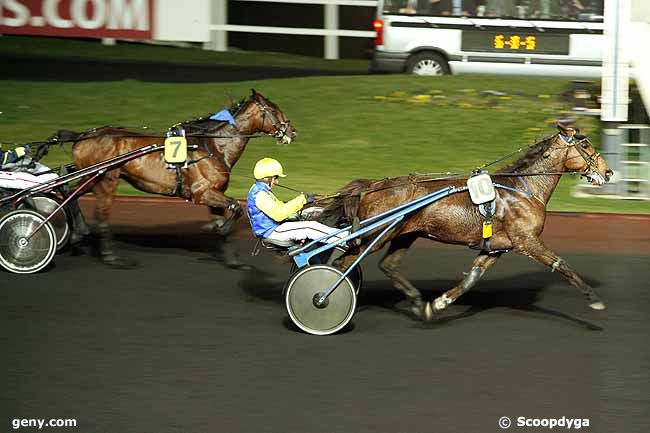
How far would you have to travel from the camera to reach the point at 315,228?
26.1ft

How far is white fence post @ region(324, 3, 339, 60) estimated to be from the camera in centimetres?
2377

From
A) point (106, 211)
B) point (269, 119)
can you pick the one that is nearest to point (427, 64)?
point (269, 119)

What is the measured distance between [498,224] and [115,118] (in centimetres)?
1016

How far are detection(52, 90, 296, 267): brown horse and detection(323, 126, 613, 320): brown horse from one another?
1.90m

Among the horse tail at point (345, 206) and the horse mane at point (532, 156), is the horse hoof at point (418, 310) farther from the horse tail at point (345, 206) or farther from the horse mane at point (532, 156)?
the horse mane at point (532, 156)

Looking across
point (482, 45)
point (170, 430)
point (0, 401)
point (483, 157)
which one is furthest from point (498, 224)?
point (482, 45)

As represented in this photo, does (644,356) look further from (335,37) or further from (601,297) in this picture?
(335,37)

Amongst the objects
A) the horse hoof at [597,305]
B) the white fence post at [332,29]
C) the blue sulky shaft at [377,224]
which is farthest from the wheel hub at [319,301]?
the white fence post at [332,29]

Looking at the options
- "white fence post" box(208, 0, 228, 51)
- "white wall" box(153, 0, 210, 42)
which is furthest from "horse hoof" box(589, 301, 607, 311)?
"white fence post" box(208, 0, 228, 51)

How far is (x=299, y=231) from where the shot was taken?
26.0 feet

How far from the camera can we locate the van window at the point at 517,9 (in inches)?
743

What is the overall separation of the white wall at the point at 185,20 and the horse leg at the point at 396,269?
8772mm

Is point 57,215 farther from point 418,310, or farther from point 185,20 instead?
point 185,20

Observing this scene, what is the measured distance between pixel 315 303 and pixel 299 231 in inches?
23.7
